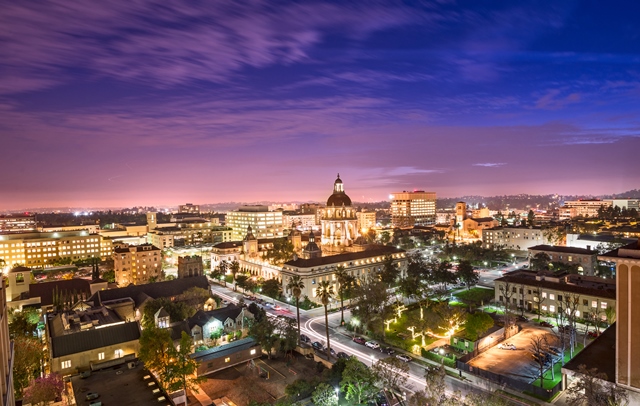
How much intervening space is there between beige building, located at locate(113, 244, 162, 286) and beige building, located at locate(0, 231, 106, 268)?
37426mm

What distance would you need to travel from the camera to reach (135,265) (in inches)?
3361

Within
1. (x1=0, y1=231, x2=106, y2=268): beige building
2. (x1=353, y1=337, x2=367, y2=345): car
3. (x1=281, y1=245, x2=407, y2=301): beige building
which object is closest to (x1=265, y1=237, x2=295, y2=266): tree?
(x1=281, y1=245, x2=407, y2=301): beige building

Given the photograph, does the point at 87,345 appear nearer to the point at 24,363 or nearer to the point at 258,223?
the point at 24,363

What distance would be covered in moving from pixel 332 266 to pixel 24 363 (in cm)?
4825

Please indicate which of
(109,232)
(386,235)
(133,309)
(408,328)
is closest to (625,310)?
(408,328)

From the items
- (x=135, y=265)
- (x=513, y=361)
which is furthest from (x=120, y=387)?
(x=135, y=265)

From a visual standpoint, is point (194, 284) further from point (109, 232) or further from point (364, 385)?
point (109, 232)

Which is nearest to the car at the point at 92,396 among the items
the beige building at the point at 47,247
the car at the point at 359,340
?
the car at the point at 359,340

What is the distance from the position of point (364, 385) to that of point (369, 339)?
18.0m

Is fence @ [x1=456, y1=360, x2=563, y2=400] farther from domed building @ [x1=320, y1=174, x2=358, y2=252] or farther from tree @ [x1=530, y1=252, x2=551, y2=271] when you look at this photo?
domed building @ [x1=320, y1=174, x2=358, y2=252]

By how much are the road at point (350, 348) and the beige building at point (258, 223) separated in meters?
87.5

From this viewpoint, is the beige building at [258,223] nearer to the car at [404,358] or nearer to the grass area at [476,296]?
the grass area at [476,296]

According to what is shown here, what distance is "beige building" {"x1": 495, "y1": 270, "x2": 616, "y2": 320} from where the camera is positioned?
164ft

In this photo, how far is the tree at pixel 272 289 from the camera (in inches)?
2810
